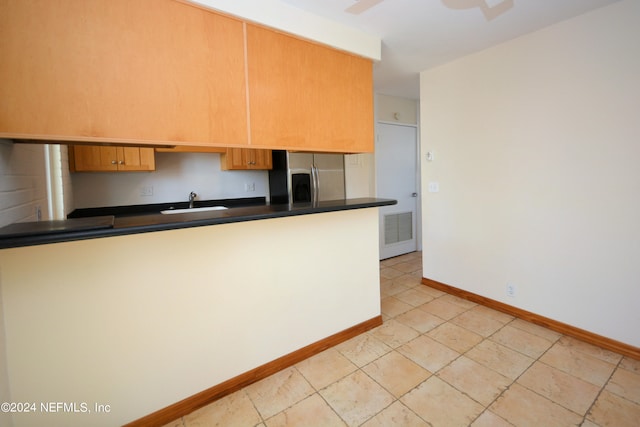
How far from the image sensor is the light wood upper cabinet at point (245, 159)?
3.44m

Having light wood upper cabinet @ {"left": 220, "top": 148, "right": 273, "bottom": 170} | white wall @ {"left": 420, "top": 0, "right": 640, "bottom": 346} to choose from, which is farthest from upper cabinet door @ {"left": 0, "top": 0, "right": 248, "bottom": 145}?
white wall @ {"left": 420, "top": 0, "right": 640, "bottom": 346}

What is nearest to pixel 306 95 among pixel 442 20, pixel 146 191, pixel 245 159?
pixel 442 20

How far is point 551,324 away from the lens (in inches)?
94.5

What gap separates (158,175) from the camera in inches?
128

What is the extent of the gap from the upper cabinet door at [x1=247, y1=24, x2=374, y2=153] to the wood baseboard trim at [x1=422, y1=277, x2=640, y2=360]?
6.34 ft

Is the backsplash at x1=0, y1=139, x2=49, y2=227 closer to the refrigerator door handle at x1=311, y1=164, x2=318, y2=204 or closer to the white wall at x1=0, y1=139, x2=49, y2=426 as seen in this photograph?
the white wall at x1=0, y1=139, x2=49, y2=426

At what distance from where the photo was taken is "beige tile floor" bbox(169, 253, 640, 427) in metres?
1.58

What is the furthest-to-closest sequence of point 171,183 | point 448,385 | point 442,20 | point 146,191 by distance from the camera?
1. point 171,183
2. point 146,191
3. point 442,20
4. point 448,385

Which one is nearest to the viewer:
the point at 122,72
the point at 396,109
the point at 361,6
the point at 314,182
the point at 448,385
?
the point at 122,72

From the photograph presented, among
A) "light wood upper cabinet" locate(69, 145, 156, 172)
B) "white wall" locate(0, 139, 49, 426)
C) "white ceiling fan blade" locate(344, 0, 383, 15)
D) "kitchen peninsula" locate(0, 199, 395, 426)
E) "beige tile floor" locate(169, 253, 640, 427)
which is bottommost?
"beige tile floor" locate(169, 253, 640, 427)

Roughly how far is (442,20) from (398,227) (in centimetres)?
302

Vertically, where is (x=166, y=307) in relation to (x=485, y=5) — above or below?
below

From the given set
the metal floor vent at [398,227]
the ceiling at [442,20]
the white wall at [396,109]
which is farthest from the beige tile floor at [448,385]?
the white wall at [396,109]

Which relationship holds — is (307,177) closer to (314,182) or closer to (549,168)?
(314,182)
